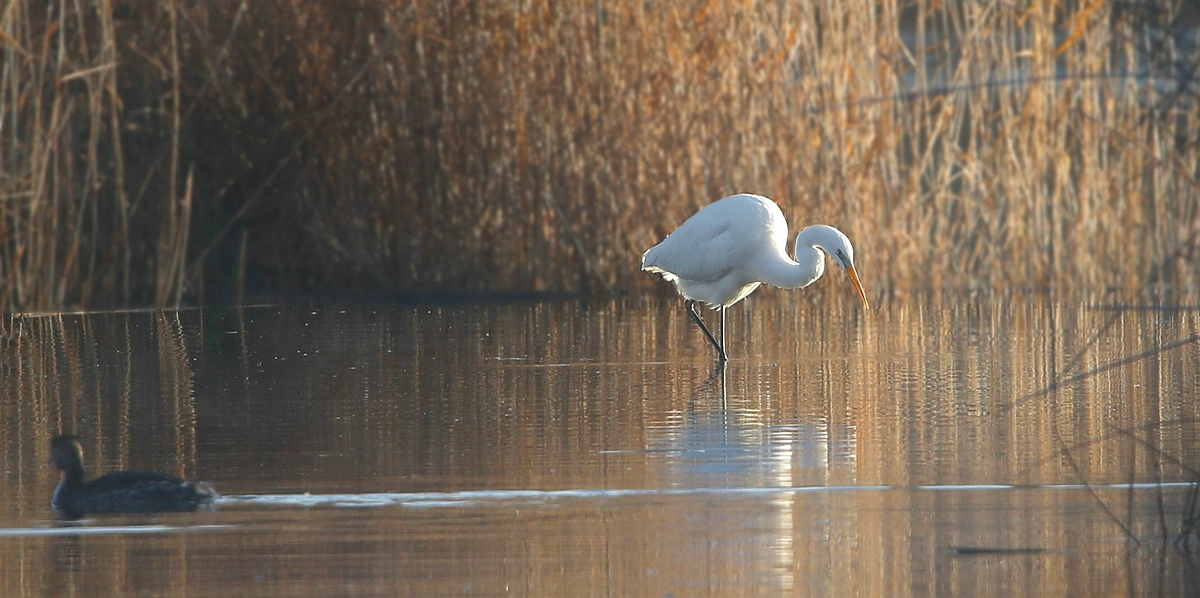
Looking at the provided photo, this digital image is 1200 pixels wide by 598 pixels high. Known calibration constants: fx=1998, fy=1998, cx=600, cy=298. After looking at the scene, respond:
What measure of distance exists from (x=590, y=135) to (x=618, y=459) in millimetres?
7006

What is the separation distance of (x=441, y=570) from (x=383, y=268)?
9430 mm

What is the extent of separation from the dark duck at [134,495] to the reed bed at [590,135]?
22.0ft

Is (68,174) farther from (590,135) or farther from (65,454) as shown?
(65,454)

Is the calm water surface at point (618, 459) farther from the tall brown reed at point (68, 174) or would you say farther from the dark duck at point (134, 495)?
the tall brown reed at point (68, 174)

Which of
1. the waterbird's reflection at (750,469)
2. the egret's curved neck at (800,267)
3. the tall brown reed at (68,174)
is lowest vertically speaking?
the waterbird's reflection at (750,469)

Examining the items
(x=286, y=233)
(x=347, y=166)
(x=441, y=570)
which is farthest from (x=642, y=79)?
(x=441, y=570)

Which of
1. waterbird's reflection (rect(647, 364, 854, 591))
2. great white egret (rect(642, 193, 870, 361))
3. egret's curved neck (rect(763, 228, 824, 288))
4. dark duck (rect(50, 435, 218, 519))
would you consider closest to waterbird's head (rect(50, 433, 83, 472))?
dark duck (rect(50, 435, 218, 519))

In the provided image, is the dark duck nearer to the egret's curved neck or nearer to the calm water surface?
the calm water surface

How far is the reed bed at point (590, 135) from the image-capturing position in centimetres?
1250

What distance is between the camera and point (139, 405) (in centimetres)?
742

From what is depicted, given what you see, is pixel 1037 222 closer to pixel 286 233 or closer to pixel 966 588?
pixel 286 233

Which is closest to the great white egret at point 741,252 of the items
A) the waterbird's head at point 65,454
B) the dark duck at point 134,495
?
the waterbird's head at point 65,454

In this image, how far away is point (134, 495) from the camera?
506 centimetres

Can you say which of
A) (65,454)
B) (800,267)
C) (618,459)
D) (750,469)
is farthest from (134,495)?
(800,267)
